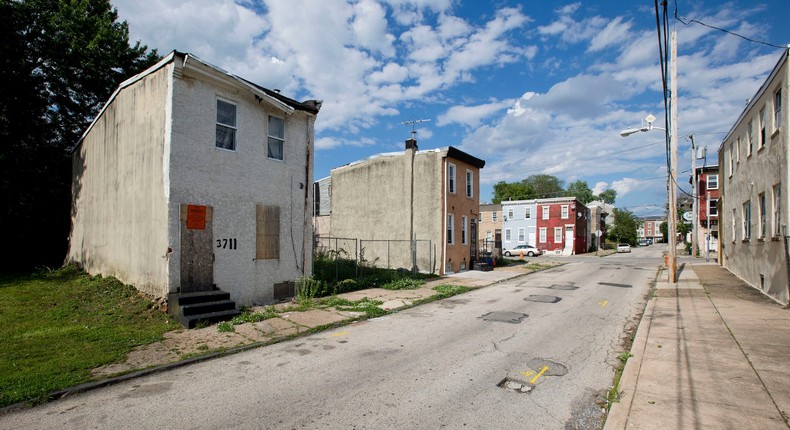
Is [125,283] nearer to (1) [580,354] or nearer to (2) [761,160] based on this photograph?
(1) [580,354]

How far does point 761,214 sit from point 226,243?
17657 millimetres

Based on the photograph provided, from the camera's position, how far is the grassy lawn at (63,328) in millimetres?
5793

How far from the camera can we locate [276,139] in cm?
1233

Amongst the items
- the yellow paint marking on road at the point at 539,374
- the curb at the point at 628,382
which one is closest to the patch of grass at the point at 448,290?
the curb at the point at 628,382

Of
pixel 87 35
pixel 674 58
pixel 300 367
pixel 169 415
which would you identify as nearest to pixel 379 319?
pixel 300 367

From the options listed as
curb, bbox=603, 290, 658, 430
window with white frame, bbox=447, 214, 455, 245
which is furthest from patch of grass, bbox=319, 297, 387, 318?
window with white frame, bbox=447, 214, 455, 245

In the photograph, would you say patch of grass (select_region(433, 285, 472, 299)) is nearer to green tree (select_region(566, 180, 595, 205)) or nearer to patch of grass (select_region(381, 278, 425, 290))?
patch of grass (select_region(381, 278, 425, 290))

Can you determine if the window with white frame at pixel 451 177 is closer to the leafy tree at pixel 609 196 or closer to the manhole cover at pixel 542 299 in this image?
the manhole cover at pixel 542 299

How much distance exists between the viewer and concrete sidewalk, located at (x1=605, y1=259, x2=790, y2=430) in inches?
175

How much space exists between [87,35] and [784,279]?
2883cm

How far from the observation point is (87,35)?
1894 cm

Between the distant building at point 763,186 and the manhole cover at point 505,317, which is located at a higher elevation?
the distant building at point 763,186

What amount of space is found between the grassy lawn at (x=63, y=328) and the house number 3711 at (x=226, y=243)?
213 centimetres

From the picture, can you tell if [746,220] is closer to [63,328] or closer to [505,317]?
[505,317]
